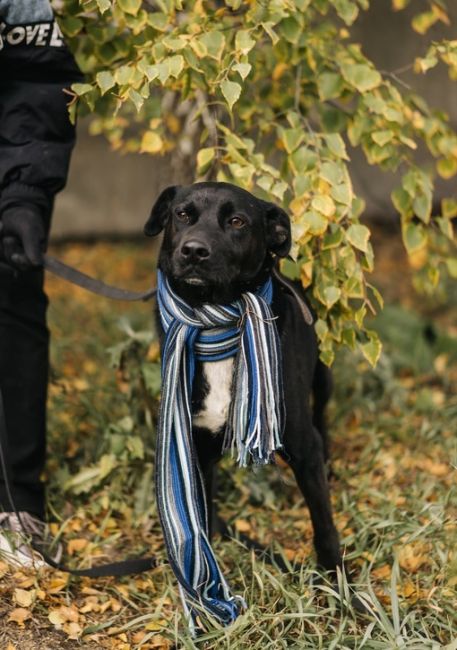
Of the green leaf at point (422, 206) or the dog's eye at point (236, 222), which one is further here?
the green leaf at point (422, 206)

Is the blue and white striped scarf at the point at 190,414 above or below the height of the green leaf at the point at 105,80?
below

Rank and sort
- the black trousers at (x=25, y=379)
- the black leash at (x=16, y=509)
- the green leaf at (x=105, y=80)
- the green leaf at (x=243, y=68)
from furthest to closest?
the black trousers at (x=25, y=379)
the black leash at (x=16, y=509)
the green leaf at (x=105, y=80)
the green leaf at (x=243, y=68)

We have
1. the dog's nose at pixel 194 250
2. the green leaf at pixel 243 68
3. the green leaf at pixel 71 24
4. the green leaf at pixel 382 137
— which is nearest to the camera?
the dog's nose at pixel 194 250

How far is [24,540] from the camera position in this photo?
301 cm

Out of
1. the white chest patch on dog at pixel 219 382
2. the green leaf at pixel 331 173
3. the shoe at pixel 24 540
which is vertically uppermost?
the green leaf at pixel 331 173

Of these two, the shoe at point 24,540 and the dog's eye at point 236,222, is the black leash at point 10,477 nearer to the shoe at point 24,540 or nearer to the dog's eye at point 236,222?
the shoe at point 24,540

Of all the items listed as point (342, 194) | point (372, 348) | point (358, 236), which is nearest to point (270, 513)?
point (372, 348)

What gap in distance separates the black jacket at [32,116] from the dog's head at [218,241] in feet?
1.63

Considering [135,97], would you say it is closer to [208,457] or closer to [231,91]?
[231,91]

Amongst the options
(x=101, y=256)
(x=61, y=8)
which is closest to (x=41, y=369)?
(x=61, y=8)

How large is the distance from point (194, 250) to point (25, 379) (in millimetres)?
1067

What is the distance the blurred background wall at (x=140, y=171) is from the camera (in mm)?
6695

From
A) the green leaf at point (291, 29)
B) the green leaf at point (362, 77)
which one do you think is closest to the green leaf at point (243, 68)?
the green leaf at point (291, 29)

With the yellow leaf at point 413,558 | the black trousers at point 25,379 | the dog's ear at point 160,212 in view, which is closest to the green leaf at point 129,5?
the dog's ear at point 160,212
